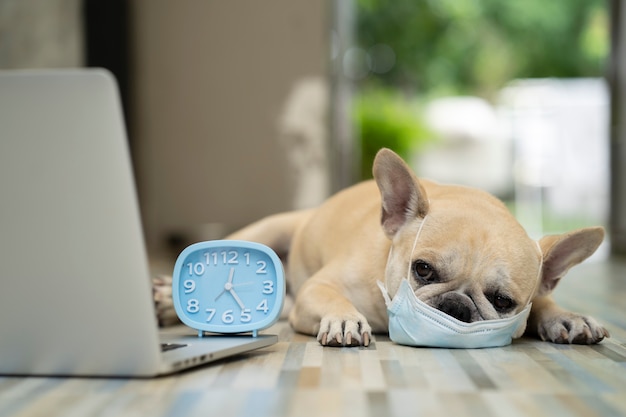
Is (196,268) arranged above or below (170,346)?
above

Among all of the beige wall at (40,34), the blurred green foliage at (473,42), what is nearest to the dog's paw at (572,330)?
the beige wall at (40,34)

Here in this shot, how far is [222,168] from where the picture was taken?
6699mm

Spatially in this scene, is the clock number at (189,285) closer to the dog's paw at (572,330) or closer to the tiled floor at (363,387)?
the tiled floor at (363,387)

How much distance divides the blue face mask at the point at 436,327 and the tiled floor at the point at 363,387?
31mm

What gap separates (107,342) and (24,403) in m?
0.18

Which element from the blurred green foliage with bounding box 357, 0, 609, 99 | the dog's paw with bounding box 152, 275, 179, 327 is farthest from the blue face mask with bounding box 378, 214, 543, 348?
the blurred green foliage with bounding box 357, 0, 609, 99

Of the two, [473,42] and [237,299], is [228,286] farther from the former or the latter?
[473,42]

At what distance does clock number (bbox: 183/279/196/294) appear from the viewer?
2.03 meters

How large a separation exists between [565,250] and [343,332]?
25.1 inches

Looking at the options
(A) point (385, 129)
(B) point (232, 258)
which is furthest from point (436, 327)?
(A) point (385, 129)

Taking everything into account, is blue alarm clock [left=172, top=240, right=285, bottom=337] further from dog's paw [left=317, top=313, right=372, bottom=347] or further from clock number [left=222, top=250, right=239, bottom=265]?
dog's paw [left=317, top=313, right=372, bottom=347]

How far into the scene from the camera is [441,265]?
6.88 ft

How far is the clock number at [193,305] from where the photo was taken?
80.1 inches

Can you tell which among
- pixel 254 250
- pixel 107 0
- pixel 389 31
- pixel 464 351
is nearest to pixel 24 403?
pixel 254 250
